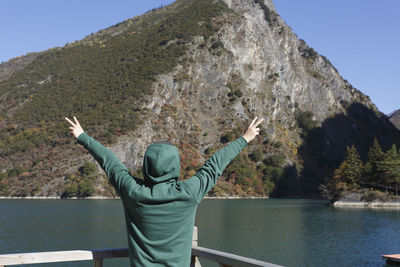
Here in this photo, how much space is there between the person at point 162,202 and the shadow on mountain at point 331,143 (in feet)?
394

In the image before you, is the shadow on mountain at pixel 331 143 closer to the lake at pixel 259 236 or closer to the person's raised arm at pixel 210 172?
the lake at pixel 259 236

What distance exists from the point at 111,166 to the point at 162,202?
58 centimetres

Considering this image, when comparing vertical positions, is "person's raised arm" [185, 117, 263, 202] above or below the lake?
above

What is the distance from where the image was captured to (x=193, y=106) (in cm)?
12325

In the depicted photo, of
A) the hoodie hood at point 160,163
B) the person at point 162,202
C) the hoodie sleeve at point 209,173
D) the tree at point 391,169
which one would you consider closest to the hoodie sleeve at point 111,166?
the person at point 162,202

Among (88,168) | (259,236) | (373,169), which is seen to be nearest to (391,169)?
(373,169)

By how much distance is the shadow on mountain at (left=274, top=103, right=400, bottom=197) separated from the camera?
124250 millimetres

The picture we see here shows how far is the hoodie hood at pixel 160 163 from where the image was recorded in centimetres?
328

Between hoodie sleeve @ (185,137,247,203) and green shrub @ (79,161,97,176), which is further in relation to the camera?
green shrub @ (79,161,97,176)

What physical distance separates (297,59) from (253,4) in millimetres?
27191

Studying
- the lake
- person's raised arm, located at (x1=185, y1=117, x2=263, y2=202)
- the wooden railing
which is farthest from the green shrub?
person's raised arm, located at (x1=185, y1=117, x2=263, y2=202)

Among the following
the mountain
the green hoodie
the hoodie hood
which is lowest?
the green hoodie

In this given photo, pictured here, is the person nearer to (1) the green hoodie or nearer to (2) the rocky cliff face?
(1) the green hoodie

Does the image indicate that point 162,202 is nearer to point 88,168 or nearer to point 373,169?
→ point 373,169
